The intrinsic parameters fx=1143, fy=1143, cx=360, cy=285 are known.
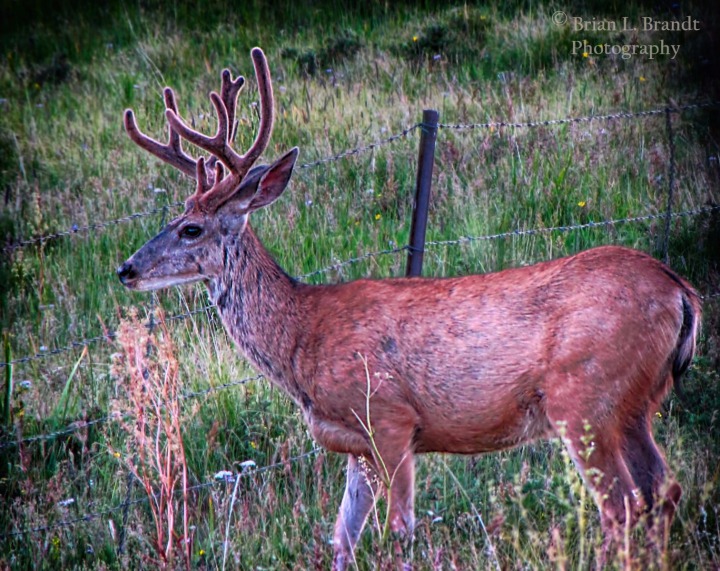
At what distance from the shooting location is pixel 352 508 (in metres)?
4.90

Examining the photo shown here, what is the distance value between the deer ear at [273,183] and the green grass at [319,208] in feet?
2.73

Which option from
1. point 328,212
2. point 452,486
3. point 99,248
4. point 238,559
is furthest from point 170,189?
point 238,559

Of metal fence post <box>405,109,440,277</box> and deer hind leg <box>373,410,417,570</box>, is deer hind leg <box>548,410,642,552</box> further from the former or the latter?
metal fence post <box>405,109,440,277</box>

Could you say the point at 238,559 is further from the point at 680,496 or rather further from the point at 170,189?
the point at 170,189

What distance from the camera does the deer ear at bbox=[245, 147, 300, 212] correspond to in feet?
17.5

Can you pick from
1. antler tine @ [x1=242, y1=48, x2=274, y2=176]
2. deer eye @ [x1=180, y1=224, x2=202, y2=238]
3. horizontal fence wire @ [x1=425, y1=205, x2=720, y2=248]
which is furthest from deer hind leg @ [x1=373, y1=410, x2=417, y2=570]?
horizontal fence wire @ [x1=425, y1=205, x2=720, y2=248]

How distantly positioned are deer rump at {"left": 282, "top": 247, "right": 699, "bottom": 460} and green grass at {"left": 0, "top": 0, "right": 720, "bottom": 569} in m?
0.28

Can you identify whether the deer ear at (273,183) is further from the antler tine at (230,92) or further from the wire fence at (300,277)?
the wire fence at (300,277)

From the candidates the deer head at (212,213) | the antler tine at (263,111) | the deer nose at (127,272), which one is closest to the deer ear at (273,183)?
the deer head at (212,213)

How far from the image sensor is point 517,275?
4.91m

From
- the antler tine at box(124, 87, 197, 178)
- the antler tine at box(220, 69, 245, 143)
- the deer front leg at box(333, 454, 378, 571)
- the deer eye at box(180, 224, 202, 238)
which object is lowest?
the deer front leg at box(333, 454, 378, 571)

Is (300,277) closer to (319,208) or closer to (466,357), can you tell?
(319,208)

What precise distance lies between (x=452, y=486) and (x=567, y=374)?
3.20 feet

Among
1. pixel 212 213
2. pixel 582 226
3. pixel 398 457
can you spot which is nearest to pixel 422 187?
pixel 582 226
